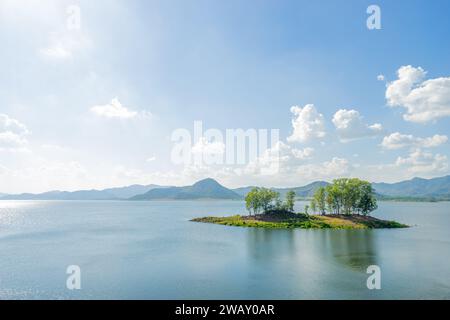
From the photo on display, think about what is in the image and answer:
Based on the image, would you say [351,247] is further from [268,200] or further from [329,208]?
[329,208]

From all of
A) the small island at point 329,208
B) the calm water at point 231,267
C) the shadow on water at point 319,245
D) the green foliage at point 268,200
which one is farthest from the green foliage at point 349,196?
the calm water at point 231,267

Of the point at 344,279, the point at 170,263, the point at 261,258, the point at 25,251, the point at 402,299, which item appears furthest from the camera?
the point at 25,251

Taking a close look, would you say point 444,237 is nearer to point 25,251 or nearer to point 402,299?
point 402,299

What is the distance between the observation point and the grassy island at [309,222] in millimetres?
106375

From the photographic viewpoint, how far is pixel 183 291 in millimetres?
39625

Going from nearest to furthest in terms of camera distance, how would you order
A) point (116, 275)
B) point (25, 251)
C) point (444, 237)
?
1. point (116, 275)
2. point (25, 251)
3. point (444, 237)

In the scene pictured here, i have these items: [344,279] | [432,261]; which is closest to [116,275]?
[344,279]

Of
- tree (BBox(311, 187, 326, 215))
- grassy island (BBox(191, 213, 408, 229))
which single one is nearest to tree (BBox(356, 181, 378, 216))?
grassy island (BBox(191, 213, 408, 229))

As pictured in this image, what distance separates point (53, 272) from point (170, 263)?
1956cm

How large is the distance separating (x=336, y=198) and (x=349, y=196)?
5.68 meters

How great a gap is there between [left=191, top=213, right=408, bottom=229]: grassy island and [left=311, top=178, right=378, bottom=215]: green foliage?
522cm

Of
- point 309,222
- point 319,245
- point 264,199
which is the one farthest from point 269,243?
point 264,199

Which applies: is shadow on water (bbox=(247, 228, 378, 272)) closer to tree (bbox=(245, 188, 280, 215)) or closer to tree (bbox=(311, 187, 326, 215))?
tree (bbox=(245, 188, 280, 215))

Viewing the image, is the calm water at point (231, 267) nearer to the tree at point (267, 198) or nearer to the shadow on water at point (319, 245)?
the shadow on water at point (319, 245)
